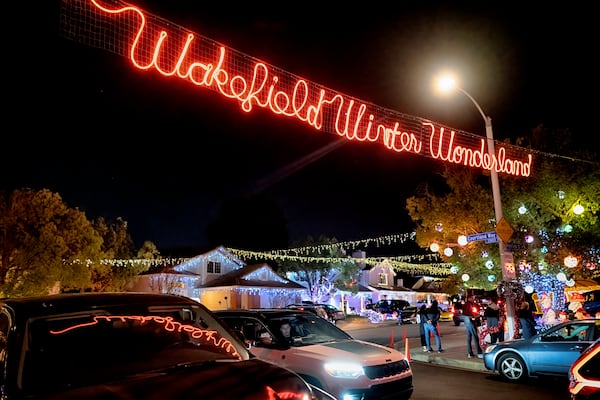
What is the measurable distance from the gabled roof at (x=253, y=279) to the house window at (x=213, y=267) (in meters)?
0.69

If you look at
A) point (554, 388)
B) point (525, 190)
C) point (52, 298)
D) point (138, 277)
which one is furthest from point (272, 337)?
point (138, 277)

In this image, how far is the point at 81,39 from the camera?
805 cm

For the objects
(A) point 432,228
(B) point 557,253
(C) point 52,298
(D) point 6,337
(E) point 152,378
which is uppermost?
(A) point 432,228

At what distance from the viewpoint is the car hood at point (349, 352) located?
742 cm

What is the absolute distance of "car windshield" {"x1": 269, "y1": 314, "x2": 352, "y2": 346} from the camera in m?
8.32

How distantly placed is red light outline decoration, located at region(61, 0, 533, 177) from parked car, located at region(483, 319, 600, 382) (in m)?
5.38

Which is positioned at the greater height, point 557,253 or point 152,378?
point 557,253

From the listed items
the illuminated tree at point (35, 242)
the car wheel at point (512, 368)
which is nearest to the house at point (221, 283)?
the illuminated tree at point (35, 242)

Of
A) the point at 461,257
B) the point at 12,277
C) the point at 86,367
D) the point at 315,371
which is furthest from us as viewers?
the point at 12,277

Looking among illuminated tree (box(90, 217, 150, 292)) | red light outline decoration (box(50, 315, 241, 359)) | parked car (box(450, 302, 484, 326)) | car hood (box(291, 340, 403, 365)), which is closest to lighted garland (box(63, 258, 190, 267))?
illuminated tree (box(90, 217, 150, 292))

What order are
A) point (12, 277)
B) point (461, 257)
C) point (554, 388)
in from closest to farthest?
point (554, 388) → point (461, 257) → point (12, 277)

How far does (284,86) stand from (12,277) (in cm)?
2103

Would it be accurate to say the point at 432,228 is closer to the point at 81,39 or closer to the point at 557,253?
the point at 557,253

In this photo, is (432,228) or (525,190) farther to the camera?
(432,228)
